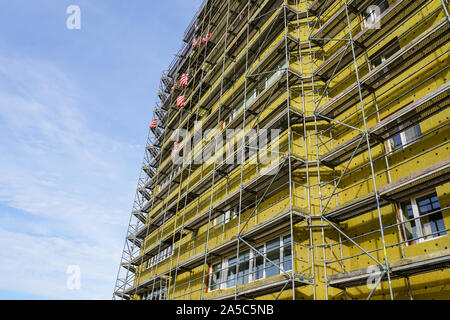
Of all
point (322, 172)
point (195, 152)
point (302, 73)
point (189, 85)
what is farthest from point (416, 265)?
point (189, 85)

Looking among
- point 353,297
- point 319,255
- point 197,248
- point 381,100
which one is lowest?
point 353,297

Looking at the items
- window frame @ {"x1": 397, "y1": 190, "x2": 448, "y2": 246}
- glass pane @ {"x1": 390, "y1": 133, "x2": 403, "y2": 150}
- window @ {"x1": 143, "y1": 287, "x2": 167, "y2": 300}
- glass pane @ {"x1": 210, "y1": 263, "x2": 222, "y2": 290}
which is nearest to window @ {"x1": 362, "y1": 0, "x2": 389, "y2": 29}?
glass pane @ {"x1": 390, "y1": 133, "x2": 403, "y2": 150}

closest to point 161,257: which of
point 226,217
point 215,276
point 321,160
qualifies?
point 215,276

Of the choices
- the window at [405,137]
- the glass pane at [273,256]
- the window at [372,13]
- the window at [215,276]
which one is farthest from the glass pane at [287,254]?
the window at [372,13]

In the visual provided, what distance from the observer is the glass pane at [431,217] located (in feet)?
24.2

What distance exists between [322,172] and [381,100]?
2460mm

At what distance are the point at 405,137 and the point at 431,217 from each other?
211 centimetres

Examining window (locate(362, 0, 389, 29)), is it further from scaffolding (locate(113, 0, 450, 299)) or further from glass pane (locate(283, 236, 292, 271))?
glass pane (locate(283, 236, 292, 271))

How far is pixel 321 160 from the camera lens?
10000 millimetres

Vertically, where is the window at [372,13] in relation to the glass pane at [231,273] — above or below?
above

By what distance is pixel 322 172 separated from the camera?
34.4 ft

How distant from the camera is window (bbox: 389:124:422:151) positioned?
8.55m

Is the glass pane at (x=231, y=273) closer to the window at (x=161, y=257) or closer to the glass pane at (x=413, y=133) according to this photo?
the window at (x=161, y=257)
